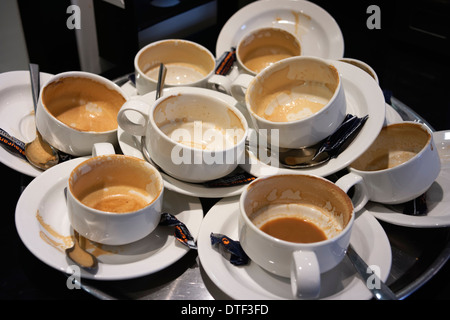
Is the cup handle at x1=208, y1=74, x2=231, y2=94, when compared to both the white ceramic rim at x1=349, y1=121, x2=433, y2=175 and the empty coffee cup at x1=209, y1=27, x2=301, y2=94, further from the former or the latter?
the white ceramic rim at x1=349, y1=121, x2=433, y2=175

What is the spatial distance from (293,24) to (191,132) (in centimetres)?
52

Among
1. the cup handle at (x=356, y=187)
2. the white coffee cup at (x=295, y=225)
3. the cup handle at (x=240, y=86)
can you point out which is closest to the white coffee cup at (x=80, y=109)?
the cup handle at (x=240, y=86)

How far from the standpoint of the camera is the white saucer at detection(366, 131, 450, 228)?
2.68ft

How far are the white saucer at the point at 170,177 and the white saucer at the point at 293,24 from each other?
29 centimetres

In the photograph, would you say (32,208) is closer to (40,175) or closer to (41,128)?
A: (40,175)

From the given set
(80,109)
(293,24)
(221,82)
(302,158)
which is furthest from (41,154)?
(293,24)

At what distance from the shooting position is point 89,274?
74 cm

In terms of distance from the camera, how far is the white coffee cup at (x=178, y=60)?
1122 mm

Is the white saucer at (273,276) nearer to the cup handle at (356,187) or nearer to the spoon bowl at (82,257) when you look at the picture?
the cup handle at (356,187)

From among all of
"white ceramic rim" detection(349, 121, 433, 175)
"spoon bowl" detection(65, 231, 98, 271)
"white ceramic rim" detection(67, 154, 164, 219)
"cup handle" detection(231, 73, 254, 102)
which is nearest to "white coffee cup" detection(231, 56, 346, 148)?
"cup handle" detection(231, 73, 254, 102)

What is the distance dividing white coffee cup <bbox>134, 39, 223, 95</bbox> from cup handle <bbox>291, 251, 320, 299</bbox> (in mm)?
572

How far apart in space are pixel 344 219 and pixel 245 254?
6.6 inches
